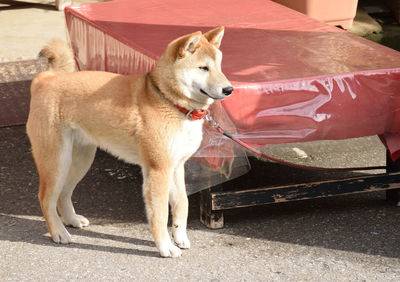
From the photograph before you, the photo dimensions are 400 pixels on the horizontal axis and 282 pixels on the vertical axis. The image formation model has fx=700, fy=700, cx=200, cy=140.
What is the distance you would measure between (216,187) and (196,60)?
2.75ft

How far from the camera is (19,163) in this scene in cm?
495

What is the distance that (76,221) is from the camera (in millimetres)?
3939

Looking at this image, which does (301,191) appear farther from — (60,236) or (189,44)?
(60,236)

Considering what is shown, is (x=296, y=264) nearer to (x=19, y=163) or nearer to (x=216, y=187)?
(x=216, y=187)

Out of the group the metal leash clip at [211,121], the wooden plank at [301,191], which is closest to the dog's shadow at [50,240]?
the wooden plank at [301,191]

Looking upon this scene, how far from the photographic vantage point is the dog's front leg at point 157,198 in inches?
136

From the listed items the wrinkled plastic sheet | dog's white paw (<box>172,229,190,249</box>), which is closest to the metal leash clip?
the wrinkled plastic sheet

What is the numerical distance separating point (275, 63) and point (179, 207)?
1.13 metres

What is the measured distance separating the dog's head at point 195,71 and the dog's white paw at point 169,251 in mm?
756

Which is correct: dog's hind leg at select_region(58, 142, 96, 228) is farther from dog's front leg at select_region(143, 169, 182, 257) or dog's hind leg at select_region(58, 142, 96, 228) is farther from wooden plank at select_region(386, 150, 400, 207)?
wooden plank at select_region(386, 150, 400, 207)

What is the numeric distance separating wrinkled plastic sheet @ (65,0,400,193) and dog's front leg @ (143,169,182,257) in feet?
1.22

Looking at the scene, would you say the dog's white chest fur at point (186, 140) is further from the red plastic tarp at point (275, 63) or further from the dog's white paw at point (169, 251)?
the dog's white paw at point (169, 251)

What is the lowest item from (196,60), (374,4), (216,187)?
(374,4)

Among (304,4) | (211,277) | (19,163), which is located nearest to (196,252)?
(211,277)
